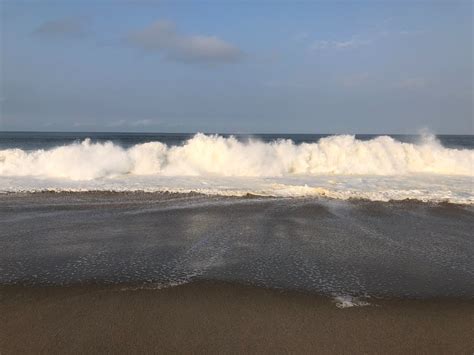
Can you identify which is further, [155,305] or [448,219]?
[448,219]

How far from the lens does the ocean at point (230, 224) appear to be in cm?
582

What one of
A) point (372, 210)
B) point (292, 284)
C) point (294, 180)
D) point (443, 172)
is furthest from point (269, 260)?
point (443, 172)

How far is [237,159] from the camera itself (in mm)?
19188

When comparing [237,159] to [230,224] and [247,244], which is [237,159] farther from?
[247,244]

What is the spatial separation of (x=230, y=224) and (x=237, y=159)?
10.5m

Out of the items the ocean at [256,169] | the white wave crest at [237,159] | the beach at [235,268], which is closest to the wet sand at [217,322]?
the beach at [235,268]

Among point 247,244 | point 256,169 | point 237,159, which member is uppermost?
point 237,159

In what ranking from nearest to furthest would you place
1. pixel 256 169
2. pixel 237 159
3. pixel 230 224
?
pixel 230 224 < pixel 256 169 < pixel 237 159

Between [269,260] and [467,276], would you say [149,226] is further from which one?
[467,276]

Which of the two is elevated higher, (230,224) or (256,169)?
(256,169)

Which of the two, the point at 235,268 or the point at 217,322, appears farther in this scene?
the point at 235,268

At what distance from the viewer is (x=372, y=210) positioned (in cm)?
1057

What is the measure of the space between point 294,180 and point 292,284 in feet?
35.9

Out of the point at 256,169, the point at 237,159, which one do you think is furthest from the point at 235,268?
the point at 237,159
